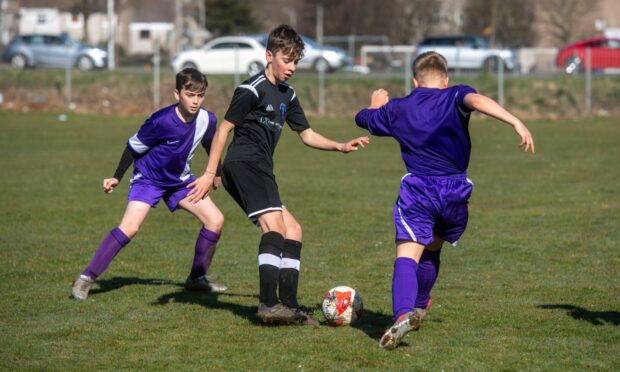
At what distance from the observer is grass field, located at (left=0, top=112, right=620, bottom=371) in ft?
19.9

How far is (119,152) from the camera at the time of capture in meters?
22.2

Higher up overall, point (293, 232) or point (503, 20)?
point (503, 20)

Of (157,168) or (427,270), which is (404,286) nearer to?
(427,270)

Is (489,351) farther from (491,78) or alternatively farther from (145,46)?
(145,46)

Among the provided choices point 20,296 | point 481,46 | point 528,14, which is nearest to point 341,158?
point 20,296

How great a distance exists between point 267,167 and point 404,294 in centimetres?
142

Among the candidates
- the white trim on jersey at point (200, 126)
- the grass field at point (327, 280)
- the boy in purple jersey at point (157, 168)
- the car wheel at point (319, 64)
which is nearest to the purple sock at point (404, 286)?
the grass field at point (327, 280)

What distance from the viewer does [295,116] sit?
23.6 ft

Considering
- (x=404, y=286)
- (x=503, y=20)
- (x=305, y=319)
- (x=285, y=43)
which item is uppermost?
(x=503, y=20)

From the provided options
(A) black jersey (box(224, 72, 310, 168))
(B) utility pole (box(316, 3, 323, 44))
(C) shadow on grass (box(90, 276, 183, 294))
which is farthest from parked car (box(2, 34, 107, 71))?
(A) black jersey (box(224, 72, 310, 168))

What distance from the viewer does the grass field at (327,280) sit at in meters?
6.05

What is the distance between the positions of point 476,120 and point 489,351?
85.5 ft

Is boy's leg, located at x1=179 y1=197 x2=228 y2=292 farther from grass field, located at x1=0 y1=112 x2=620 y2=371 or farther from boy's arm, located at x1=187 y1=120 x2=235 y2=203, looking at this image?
boy's arm, located at x1=187 y1=120 x2=235 y2=203

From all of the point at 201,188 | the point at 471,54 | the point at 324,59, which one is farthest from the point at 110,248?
the point at 324,59
